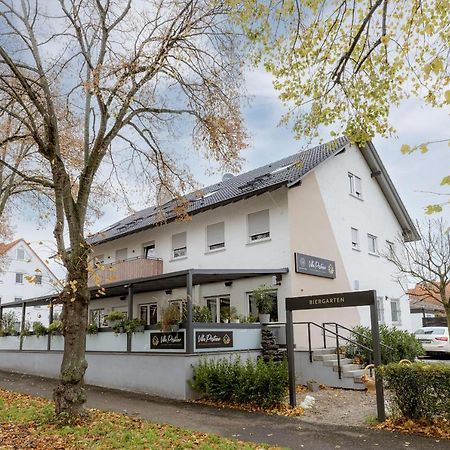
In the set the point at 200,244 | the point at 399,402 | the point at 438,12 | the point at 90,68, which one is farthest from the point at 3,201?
the point at 438,12

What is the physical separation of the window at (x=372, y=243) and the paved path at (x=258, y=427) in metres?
13.3

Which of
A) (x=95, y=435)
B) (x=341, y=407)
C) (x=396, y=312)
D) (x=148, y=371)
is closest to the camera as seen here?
(x=95, y=435)

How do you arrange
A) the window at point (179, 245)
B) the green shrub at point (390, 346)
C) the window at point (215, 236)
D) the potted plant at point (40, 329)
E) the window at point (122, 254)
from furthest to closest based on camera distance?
the window at point (122, 254) → the window at point (179, 245) → the potted plant at point (40, 329) → the window at point (215, 236) → the green shrub at point (390, 346)

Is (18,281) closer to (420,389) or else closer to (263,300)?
(263,300)

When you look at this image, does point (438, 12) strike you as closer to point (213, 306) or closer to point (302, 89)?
point (302, 89)

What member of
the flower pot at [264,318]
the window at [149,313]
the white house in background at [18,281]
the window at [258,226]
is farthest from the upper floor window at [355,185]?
the white house in background at [18,281]

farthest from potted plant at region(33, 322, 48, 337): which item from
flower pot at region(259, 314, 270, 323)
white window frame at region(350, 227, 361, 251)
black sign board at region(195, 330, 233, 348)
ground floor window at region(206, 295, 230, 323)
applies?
white window frame at region(350, 227, 361, 251)

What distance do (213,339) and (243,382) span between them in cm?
224

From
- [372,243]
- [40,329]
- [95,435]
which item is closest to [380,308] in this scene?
[372,243]

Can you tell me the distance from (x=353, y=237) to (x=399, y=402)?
41.5ft

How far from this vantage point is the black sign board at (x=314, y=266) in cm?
1670

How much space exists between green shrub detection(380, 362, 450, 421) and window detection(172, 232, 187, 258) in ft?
42.6

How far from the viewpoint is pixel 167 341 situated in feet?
44.4

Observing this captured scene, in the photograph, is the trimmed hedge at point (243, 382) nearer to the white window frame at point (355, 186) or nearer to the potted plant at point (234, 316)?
the potted plant at point (234, 316)
